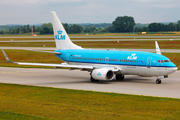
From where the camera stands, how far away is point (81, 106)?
23.8 m

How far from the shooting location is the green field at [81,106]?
20516 millimetres

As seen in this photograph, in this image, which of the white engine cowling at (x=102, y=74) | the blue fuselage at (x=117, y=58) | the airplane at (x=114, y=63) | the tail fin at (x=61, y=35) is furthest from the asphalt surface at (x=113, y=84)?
the tail fin at (x=61, y=35)

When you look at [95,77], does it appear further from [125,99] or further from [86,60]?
[125,99]

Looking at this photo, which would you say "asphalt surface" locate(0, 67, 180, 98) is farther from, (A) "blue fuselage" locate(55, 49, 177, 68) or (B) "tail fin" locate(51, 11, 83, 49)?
Result: (B) "tail fin" locate(51, 11, 83, 49)

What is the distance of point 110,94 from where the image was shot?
29156mm

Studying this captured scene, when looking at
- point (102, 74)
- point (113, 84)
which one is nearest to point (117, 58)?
point (102, 74)

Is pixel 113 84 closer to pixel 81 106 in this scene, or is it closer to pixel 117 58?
pixel 117 58

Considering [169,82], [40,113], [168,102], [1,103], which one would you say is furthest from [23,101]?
[169,82]

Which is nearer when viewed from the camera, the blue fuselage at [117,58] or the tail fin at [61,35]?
the blue fuselage at [117,58]

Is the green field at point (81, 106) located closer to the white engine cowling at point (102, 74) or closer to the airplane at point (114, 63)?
the white engine cowling at point (102, 74)

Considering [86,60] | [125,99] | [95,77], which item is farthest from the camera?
[86,60]

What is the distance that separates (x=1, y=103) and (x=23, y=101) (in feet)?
6.17

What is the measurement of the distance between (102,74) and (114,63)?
2.72 metres

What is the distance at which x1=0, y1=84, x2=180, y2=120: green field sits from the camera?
20.5 m
